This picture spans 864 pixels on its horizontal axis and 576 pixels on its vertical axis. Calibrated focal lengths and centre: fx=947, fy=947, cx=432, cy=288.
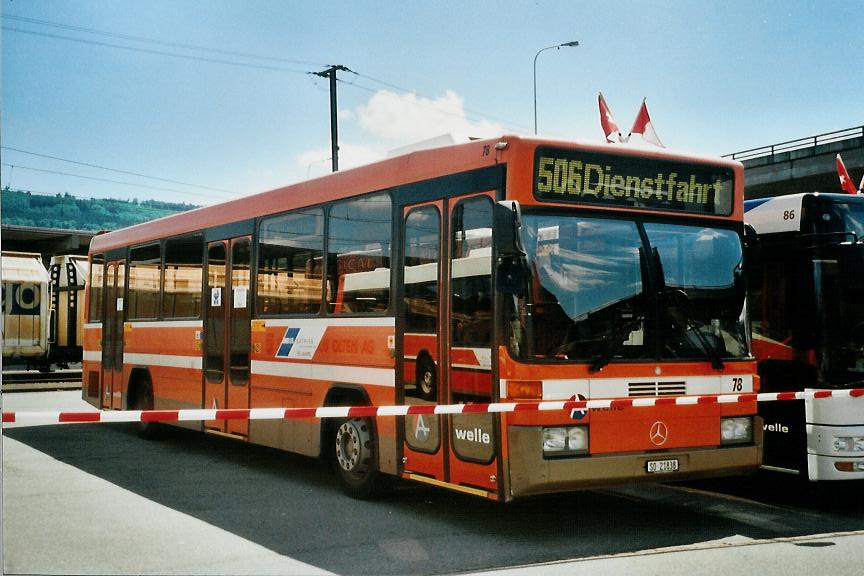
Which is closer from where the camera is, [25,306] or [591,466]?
[591,466]

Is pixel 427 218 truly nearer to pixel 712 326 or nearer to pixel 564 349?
pixel 564 349

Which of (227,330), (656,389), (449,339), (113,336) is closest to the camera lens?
(656,389)

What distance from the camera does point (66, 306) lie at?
3328 centimetres

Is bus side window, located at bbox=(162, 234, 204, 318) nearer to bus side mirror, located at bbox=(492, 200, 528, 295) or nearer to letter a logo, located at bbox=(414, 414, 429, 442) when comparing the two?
letter a logo, located at bbox=(414, 414, 429, 442)

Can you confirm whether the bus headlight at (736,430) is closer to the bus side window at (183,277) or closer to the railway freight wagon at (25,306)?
the bus side window at (183,277)

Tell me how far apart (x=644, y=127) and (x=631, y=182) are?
1851 mm

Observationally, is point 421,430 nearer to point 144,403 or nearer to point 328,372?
point 328,372

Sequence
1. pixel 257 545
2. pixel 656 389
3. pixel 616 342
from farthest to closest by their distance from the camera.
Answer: pixel 656 389, pixel 616 342, pixel 257 545

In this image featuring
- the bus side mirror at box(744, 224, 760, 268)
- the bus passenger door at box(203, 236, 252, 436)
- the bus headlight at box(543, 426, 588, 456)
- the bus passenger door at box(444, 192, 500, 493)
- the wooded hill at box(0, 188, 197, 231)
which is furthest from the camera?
the wooded hill at box(0, 188, 197, 231)

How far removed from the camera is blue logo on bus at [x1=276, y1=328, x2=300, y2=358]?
1035cm

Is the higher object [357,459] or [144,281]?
[144,281]

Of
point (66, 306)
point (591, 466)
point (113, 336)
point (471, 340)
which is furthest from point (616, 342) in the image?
point (66, 306)

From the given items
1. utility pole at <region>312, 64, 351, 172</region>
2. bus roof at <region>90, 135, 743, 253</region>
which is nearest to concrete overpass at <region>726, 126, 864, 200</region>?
utility pole at <region>312, 64, 351, 172</region>

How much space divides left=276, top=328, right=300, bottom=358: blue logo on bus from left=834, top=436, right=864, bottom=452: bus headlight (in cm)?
547
